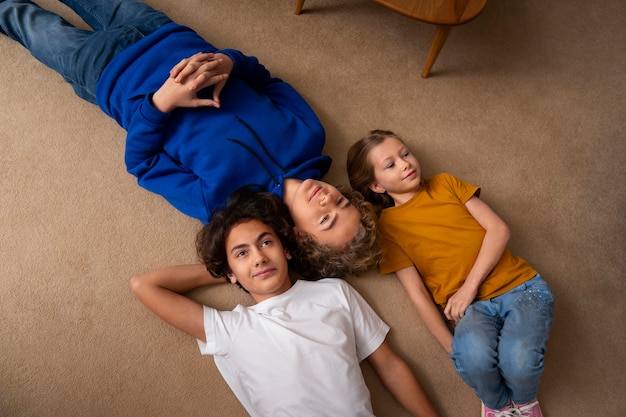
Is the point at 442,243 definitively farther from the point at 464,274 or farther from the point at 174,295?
the point at 174,295

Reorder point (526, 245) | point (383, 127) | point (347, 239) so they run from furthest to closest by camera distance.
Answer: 1. point (383, 127)
2. point (526, 245)
3. point (347, 239)

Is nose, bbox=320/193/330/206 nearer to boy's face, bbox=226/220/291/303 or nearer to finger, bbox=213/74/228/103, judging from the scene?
boy's face, bbox=226/220/291/303

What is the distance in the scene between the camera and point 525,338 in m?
1.22

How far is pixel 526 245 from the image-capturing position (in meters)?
1.51

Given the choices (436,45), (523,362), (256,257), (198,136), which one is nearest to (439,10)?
(436,45)

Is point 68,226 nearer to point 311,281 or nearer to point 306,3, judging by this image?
point 311,281

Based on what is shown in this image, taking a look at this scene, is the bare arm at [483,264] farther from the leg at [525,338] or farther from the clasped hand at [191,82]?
the clasped hand at [191,82]

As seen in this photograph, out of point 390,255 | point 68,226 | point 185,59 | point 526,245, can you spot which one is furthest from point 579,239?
point 68,226

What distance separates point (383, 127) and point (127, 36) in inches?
33.4

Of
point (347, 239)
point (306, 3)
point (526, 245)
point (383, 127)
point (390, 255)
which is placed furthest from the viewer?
point (306, 3)

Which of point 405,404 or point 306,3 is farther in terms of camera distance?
point 306,3

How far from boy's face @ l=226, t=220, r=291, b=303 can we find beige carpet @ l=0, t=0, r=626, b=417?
169mm

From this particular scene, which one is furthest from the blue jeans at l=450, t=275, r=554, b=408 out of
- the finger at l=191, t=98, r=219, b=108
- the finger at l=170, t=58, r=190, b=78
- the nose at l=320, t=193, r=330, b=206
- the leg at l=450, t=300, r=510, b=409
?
the finger at l=170, t=58, r=190, b=78

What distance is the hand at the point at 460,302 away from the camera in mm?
1307
